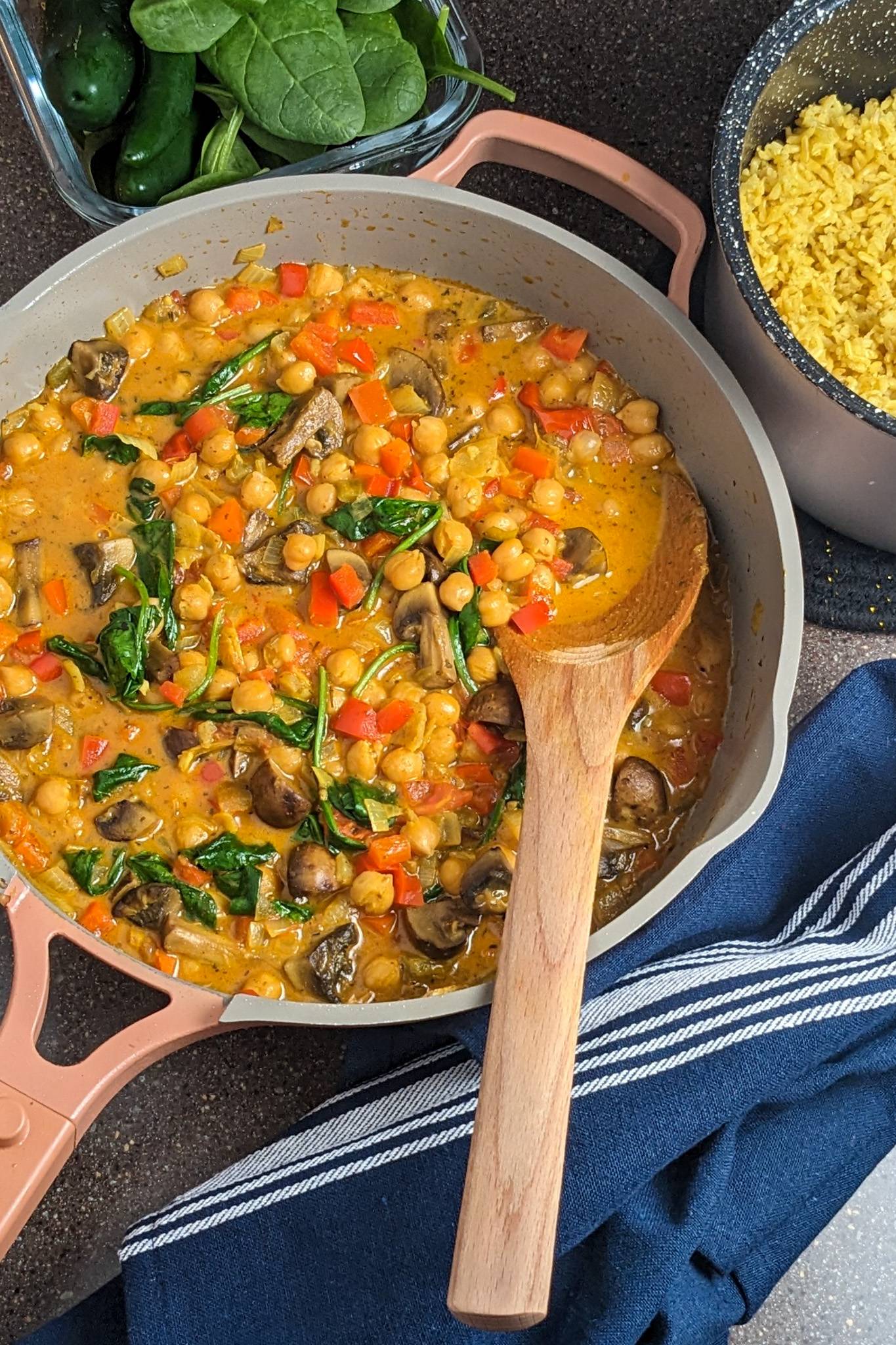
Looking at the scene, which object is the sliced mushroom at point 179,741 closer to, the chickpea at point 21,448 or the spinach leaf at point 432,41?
the chickpea at point 21,448

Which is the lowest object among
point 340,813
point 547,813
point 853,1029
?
point 853,1029

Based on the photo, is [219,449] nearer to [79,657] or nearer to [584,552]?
[79,657]

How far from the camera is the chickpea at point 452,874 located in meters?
2.47

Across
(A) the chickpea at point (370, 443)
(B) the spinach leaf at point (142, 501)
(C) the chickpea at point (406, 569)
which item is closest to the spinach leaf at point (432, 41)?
(A) the chickpea at point (370, 443)

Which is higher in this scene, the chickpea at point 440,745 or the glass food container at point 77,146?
the glass food container at point 77,146

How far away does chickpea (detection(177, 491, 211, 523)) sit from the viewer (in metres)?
2.58

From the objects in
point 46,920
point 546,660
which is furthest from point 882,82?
point 46,920

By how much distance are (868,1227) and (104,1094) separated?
168 centimetres

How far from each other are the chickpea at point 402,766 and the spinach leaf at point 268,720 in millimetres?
165

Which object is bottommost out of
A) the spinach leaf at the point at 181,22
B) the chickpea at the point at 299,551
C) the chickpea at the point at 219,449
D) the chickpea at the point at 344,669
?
the chickpea at the point at 344,669

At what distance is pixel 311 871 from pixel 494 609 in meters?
0.65

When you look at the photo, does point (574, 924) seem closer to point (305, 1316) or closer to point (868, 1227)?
point (305, 1316)

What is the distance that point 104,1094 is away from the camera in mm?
2209

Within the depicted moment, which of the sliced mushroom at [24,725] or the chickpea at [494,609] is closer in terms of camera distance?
the sliced mushroom at [24,725]
